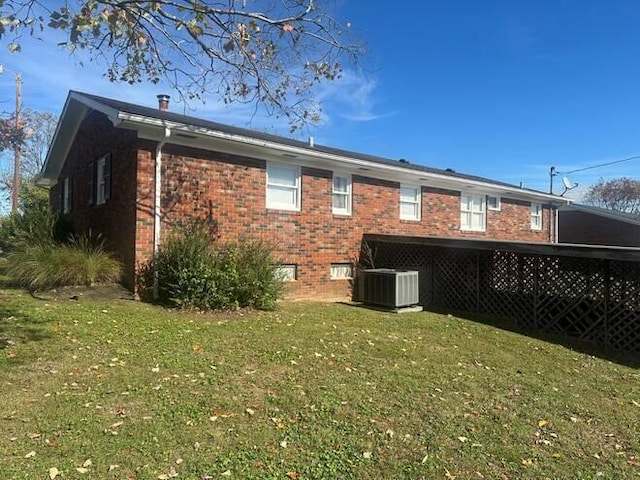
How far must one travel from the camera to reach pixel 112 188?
1120 centimetres

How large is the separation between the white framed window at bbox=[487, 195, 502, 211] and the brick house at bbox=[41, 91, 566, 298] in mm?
1708

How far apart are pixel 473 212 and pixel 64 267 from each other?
13480 millimetres

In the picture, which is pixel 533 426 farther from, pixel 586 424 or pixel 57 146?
pixel 57 146

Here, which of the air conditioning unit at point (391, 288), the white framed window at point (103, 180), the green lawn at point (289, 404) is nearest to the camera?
the green lawn at point (289, 404)

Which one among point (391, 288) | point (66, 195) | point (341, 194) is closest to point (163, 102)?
point (66, 195)

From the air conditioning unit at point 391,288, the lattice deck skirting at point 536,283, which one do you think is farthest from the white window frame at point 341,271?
the air conditioning unit at point 391,288

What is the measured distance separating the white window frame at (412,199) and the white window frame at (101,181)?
8.24 metres

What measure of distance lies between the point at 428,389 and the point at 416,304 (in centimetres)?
581

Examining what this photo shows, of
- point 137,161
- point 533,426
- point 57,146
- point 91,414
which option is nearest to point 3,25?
point 91,414

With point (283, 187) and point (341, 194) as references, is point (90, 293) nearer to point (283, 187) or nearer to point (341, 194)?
point (283, 187)

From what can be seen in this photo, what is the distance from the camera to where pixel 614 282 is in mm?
→ 9086

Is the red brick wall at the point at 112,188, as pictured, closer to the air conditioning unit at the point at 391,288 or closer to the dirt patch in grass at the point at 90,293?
the dirt patch in grass at the point at 90,293

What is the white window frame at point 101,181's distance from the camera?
11976 millimetres

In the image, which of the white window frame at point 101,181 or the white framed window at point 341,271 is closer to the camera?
the white window frame at point 101,181
